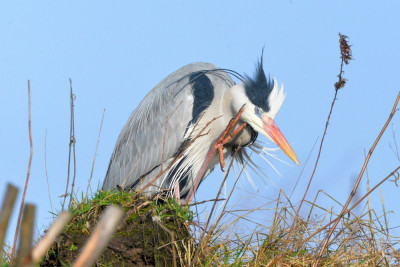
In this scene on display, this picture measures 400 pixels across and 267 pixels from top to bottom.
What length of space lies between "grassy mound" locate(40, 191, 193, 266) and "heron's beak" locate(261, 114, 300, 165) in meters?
2.38

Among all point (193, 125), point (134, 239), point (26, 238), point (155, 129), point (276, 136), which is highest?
point (276, 136)

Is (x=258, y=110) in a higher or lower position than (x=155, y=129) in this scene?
higher

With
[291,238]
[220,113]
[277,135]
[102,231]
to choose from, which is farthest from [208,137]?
[102,231]

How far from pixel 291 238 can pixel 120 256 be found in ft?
4.28

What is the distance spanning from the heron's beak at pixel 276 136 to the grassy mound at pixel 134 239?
2.38 m

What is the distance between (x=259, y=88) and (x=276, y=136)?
1.91 feet

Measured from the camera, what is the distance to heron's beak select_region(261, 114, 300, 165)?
5621 millimetres

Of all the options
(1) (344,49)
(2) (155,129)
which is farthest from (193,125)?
(1) (344,49)

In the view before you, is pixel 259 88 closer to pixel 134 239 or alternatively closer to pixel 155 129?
pixel 155 129

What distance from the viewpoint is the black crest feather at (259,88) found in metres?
5.85

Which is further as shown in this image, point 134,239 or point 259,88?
point 259,88

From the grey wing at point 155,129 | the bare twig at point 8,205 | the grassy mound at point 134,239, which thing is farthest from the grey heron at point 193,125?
the bare twig at point 8,205

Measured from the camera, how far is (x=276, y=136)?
18.7 feet

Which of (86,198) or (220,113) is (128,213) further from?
(220,113)
